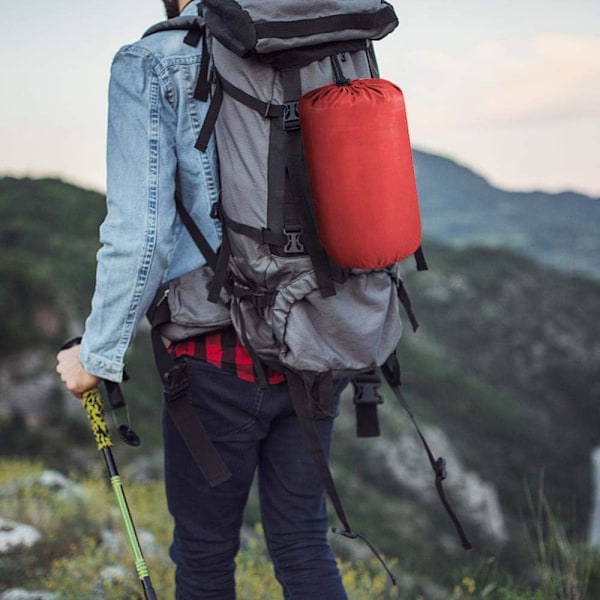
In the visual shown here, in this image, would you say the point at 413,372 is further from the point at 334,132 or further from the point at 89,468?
the point at 334,132

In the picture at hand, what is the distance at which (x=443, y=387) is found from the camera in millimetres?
20016

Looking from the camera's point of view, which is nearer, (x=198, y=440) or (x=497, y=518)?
(x=198, y=440)

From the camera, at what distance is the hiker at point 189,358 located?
233 centimetres

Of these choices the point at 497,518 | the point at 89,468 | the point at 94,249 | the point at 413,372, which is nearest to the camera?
the point at 89,468

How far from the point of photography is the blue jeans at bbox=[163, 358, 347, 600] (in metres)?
2.50

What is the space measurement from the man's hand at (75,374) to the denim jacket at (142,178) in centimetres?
8

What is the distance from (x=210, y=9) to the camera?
2.32m

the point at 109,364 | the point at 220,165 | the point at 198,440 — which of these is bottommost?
the point at 198,440

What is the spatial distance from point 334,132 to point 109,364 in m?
0.89

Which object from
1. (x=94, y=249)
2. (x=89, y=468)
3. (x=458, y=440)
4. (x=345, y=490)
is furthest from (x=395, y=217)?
(x=458, y=440)

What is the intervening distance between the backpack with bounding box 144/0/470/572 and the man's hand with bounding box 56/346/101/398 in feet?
→ 0.74

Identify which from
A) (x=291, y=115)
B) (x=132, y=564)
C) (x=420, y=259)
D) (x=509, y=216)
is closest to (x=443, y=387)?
(x=132, y=564)

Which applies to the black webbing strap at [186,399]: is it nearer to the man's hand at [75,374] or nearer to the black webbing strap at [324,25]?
the man's hand at [75,374]

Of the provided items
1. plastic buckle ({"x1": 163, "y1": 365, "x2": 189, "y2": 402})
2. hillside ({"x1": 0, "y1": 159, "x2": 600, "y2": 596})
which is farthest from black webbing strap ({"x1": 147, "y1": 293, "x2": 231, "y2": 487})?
hillside ({"x1": 0, "y1": 159, "x2": 600, "y2": 596})
